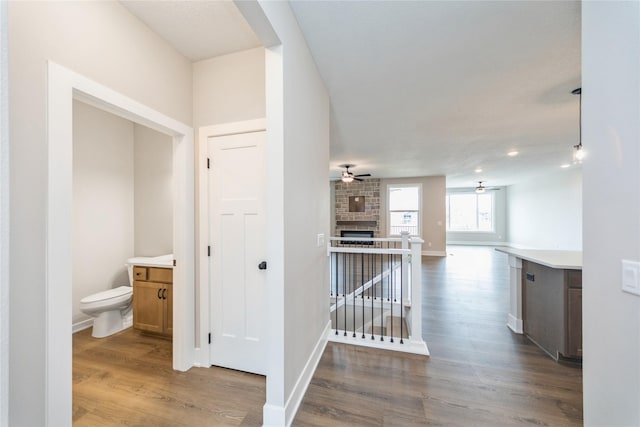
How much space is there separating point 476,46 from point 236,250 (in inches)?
97.3

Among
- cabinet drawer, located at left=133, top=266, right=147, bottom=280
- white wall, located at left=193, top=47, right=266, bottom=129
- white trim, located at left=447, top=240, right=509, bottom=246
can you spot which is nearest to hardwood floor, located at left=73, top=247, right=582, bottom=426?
cabinet drawer, located at left=133, top=266, right=147, bottom=280

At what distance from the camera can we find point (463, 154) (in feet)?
16.5

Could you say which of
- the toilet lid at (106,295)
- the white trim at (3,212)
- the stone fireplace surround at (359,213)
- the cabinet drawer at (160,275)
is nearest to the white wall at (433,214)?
the stone fireplace surround at (359,213)

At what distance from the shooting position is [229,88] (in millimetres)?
1975

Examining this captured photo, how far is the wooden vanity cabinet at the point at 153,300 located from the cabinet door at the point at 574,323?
3.61 metres

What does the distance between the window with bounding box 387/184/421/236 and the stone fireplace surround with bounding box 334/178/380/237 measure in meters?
0.47

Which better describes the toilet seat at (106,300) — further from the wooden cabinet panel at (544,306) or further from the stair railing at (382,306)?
the wooden cabinet panel at (544,306)

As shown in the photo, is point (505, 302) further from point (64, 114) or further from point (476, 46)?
point (64, 114)

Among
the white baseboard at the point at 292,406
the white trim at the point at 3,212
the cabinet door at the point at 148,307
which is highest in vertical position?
the white trim at the point at 3,212

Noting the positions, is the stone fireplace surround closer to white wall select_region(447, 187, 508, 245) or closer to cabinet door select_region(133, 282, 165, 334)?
white wall select_region(447, 187, 508, 245)

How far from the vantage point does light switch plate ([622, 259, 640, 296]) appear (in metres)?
0.85

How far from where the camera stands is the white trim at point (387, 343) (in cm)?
225

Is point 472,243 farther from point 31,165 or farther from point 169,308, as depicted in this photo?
point 31,165

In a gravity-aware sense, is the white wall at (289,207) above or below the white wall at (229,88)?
below
